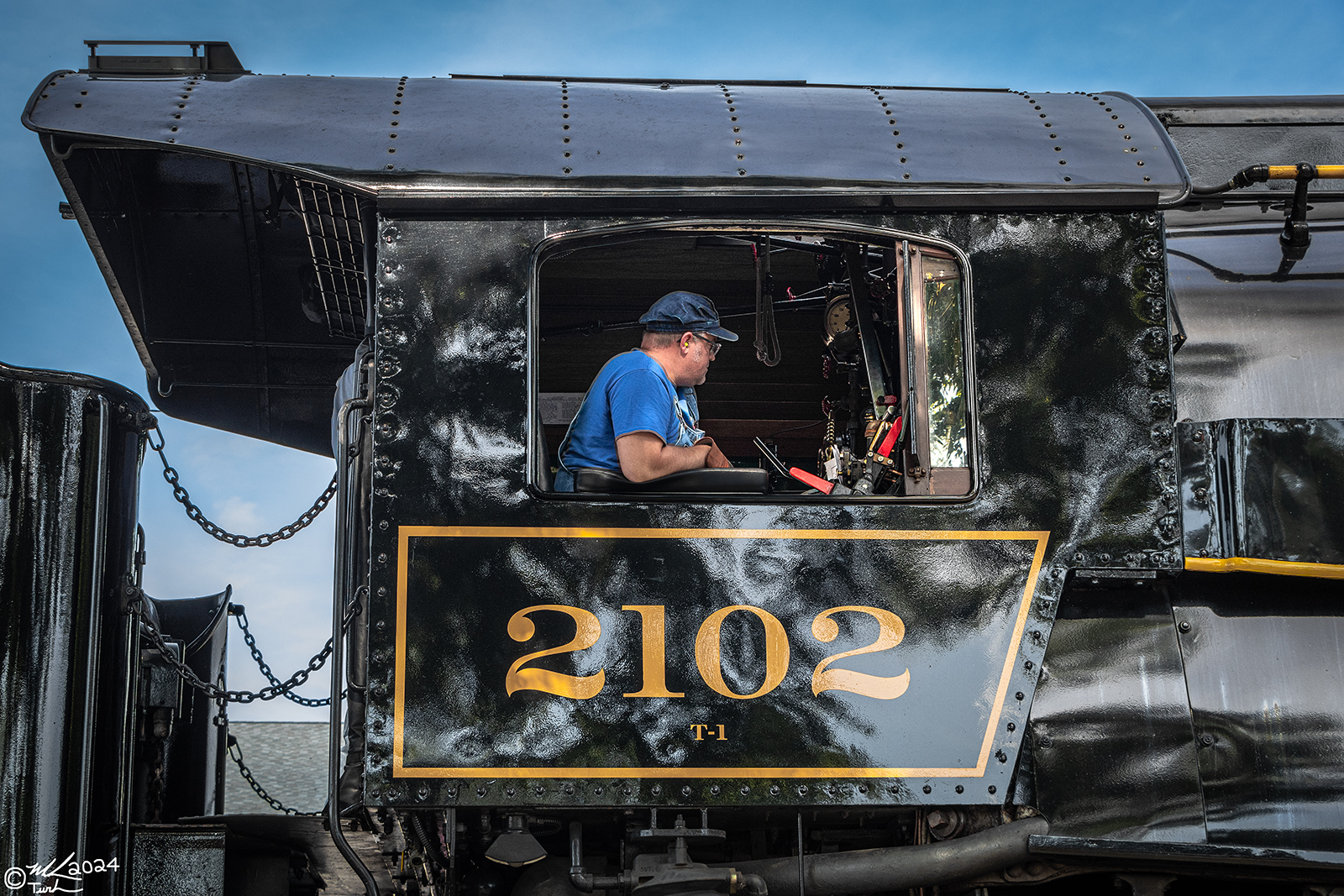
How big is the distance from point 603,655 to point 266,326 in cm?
243

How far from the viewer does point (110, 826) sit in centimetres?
303

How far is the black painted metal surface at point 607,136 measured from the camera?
115 inches

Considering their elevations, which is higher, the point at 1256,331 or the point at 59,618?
the point at 1256,331

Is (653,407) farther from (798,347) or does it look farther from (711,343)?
(798,347)

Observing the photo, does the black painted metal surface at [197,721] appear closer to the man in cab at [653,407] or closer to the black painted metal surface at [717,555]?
the black painted metal surface at [717,555]

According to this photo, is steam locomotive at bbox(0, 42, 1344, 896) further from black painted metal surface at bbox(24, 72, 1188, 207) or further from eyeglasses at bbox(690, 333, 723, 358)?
eyeglasses at bbox(690, 333, 723, 358)

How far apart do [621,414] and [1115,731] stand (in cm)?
151

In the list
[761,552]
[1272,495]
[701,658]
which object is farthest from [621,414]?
[1272,495]

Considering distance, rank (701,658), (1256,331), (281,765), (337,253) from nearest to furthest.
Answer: (701,658), (1256,331), (337,253), (281,765)

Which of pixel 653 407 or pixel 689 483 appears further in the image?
pixel 653 407

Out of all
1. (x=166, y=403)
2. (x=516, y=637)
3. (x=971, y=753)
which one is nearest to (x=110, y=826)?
(x=516, y=637)

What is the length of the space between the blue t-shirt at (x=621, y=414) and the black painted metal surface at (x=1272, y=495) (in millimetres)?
1378

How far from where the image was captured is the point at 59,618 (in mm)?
2969

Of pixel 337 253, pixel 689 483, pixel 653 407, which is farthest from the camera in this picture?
pixel 337 253
